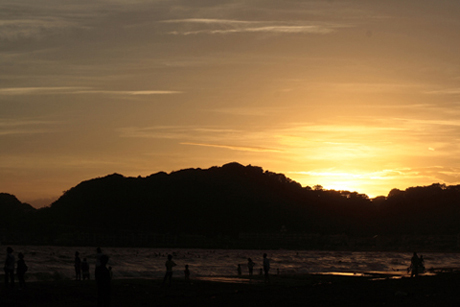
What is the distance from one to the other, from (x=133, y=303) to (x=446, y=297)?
40.8 feet

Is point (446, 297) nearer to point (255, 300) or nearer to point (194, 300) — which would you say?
point (255, 300)

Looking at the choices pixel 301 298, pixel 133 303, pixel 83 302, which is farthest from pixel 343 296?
pixel 83 302

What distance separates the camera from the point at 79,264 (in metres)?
38.3

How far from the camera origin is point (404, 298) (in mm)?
21891

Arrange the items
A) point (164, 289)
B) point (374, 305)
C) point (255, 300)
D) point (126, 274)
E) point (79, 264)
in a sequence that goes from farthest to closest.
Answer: point (126, 274)
point (79, 264)
point (164, 289)
point (255, 300)
point (374, 305)

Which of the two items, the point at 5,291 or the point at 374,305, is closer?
the point at 374,305

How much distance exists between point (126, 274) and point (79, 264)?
46.3ft

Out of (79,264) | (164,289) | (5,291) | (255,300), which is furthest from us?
(79,264)

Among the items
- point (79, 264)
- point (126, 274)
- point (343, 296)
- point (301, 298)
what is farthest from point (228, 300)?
point (126, 274)

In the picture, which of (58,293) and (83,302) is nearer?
(83,302)

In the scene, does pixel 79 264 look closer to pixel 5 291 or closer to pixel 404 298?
pixel 5 291

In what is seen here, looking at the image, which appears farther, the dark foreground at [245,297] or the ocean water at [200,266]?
the ocean water at [200,266]

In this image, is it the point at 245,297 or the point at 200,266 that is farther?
the point at 200,266

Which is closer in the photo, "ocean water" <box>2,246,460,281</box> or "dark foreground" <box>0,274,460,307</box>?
"dark foreground" <box>0,274,460,307</box>
